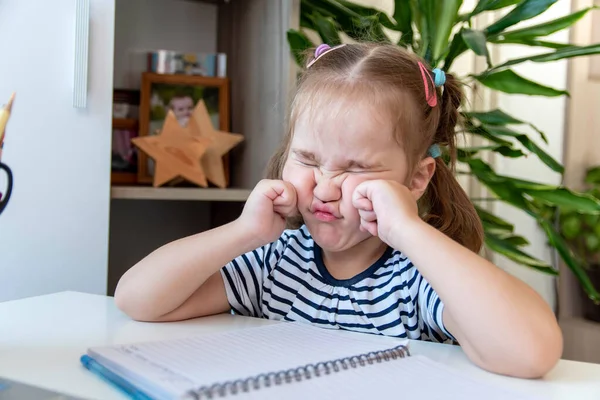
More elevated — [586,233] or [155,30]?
[155,30]

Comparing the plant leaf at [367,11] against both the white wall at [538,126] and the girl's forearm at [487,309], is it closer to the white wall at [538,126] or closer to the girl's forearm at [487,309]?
the white wall at [538,126]

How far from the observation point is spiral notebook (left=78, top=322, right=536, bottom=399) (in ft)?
1.58

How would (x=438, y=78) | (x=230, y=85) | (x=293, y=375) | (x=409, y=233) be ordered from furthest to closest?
(x=230, y=85)
(x=438, y=78)
(x=409, y=233)
(x=293, y=375)

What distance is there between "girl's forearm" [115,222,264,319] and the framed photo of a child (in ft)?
2.77

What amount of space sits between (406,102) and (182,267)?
394 millimetres

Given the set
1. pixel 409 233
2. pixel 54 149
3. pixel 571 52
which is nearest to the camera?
pixel 409 233

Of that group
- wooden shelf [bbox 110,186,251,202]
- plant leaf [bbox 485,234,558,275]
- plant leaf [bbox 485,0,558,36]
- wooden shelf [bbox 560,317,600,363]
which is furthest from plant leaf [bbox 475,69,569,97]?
wooden shelf [bbox 560,317,600,363]

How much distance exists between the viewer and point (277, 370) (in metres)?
0.53

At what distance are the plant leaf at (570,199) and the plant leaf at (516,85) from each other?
0.22 metres

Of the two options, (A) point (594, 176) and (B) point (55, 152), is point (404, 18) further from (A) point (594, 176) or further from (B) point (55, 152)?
(A) point (594, 176)

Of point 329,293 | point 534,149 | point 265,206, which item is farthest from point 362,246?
point 534,149

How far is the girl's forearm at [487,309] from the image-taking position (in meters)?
0.63

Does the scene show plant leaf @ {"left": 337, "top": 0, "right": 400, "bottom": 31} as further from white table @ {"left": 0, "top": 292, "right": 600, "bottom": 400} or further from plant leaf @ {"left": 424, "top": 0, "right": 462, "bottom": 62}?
white table @ {"left": 0, "top": 292, "right": 600, "bottom": 400}

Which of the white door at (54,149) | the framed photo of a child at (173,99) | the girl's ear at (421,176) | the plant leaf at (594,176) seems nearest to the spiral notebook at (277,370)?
the girl's ear at (421,176)
